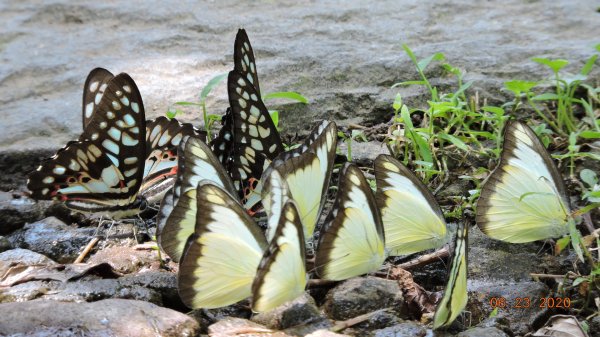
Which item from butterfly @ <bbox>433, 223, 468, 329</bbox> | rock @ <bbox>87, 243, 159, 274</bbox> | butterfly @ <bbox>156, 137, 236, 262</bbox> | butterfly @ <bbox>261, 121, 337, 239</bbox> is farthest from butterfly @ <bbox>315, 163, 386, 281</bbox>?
rock @ <bbox>87, 243, 159, 274</bbox>

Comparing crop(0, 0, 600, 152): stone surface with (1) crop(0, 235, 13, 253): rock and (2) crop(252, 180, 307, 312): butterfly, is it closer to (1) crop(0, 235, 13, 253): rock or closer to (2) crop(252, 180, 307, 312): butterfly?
(1) crop(0, 235, 13, 253): rock

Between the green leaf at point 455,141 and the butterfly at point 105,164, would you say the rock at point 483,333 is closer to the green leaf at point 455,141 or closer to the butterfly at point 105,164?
the green leaf at point 455,141

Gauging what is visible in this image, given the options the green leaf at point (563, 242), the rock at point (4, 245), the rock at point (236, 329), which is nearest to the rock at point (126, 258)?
the rock at point (4, 245)

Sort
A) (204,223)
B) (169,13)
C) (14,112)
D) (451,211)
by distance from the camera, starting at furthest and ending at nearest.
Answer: (169,13) → (14,112) → (451,211) → (204,223)

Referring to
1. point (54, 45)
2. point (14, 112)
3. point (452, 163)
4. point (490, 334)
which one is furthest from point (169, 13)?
point (490, 334)

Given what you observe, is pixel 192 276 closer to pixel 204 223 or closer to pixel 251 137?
pixel 204 223
